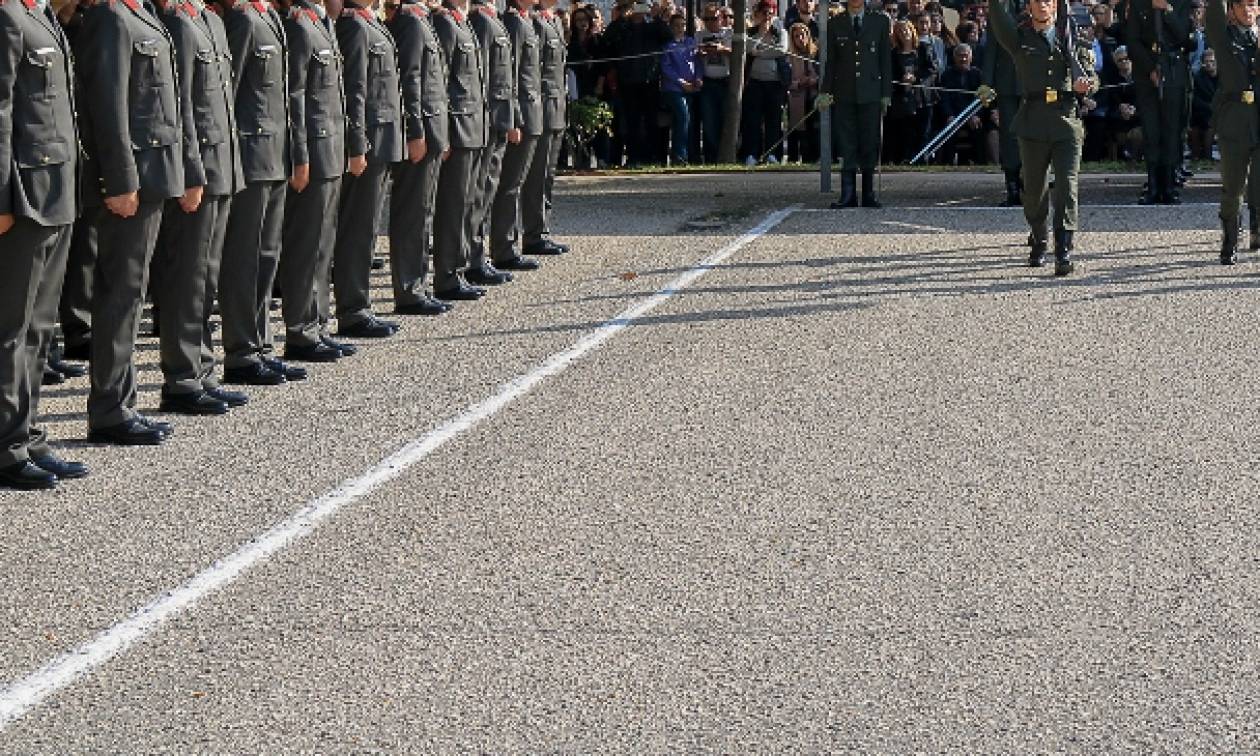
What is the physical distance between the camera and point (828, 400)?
1044 centimetres

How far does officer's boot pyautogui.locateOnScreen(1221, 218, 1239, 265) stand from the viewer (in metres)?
15.6

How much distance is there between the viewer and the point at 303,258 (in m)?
11.7

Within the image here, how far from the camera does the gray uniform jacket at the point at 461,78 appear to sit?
14.1 m

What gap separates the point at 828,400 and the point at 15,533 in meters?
3.78

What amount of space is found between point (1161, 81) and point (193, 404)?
12.4 meters

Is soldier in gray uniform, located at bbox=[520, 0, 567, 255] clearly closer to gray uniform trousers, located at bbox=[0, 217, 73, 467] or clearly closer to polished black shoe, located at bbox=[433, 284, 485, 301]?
polished black shoe, located at bbox=[433, 284, 485, 301]

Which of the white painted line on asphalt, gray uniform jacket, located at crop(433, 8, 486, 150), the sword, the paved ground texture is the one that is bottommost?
the paved ground texture

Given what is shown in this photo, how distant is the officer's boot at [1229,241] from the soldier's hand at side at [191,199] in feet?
25.7

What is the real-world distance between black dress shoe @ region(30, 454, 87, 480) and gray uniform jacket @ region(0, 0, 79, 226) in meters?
0.84

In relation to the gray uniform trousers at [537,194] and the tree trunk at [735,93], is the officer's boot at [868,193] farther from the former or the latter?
the tree trunk at [735,93]

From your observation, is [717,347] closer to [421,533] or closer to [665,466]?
[665,466]

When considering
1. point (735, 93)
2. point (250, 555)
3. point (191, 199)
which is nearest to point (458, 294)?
point (191, 199)

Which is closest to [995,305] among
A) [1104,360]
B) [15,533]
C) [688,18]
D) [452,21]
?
[1104,360]

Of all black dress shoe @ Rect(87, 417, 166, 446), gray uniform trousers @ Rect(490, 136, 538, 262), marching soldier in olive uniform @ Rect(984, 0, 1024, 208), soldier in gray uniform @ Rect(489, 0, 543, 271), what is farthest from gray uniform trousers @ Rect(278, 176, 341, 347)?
marching soldier in olive uniform @ Rect(984, 0, 1024, 208)
